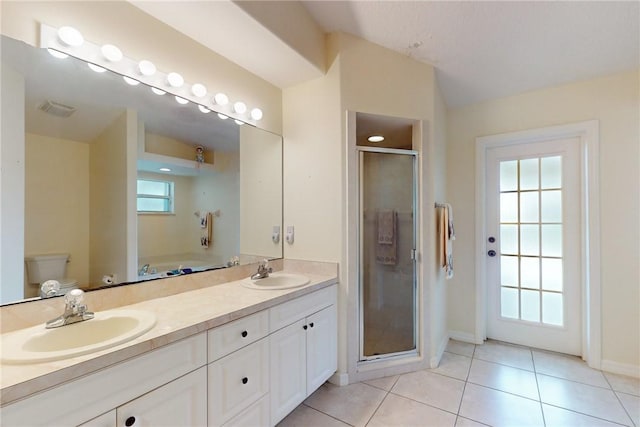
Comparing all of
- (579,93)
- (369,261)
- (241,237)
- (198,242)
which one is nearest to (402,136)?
(369,261)

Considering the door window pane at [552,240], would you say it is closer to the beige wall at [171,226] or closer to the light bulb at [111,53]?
the beige wall at [171,226]

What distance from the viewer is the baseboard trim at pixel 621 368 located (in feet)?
7.02

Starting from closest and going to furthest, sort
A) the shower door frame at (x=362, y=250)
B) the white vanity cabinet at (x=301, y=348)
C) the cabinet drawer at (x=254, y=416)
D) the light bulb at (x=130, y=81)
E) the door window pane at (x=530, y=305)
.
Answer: the cabinet drawer at (x=254, y=416), the light bulb at (x=130, y=81), the white vanity cabinet at (x=301, y=348), the shower door frame at (x=362, y=250), the door window pane at (x=530, y=305)

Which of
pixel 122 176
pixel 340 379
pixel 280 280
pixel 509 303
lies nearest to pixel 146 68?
pixel 122 176

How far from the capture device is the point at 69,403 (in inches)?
32.1

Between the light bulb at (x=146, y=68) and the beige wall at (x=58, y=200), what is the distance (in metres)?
0.50

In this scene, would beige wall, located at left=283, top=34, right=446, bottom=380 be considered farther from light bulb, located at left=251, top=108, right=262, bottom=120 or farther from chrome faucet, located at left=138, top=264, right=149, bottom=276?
chrome faucet, located at left=138, top=264, right=149, bottom=276

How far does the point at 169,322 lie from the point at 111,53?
4.30 feet

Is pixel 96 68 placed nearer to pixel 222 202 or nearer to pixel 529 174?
pixel 222 202

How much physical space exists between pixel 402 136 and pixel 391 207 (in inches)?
32.1

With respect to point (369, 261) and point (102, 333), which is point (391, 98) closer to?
point (369, 261)

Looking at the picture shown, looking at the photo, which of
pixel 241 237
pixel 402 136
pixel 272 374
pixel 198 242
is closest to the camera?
pixel 272 374

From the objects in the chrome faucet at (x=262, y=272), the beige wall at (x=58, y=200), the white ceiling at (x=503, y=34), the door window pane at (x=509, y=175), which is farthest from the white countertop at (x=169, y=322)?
the door window pane at (x=509, y=175)

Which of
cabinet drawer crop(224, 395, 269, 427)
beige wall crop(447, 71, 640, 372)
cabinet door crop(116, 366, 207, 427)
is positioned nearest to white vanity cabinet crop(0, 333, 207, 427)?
cabinet door crop(116, 366, 207, 427)
